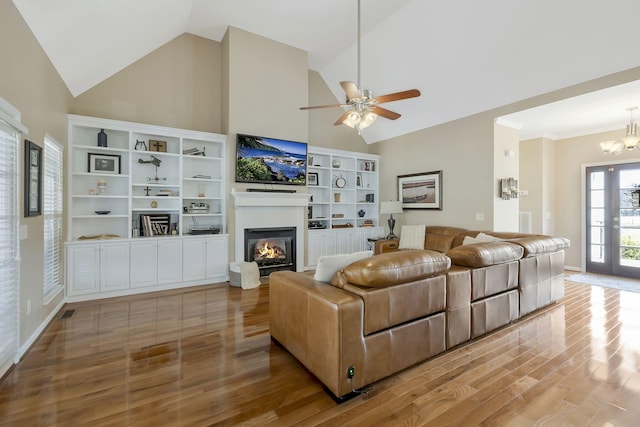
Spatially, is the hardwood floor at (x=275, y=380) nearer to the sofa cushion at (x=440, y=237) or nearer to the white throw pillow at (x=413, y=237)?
the sofa cushion at (x=440, y=237)

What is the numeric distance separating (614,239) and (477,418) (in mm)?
6154

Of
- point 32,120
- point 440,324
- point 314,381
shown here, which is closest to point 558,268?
point 440,324

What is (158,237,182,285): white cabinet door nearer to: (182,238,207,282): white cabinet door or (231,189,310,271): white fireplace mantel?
(182,238,207,282): white cabinet door

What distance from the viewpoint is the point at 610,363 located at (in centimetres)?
242

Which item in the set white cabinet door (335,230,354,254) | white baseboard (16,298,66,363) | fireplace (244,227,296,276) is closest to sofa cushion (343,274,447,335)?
white baseboard (16,298,66,363)

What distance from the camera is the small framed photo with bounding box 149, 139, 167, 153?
185 inches

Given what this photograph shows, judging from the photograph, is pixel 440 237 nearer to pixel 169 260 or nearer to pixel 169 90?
pixel 169 260

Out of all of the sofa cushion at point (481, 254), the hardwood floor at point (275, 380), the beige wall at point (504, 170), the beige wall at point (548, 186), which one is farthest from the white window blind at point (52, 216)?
the beige wall at point (548, 186)

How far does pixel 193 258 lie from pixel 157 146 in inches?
74.2

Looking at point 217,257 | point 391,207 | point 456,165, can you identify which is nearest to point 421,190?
point 391,207

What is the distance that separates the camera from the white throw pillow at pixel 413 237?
5.81 meters

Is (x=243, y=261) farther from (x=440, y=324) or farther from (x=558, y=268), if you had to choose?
(x=558, y=268)

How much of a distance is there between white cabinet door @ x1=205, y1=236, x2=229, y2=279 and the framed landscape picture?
400 centimetres

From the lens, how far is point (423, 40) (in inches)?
185
